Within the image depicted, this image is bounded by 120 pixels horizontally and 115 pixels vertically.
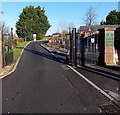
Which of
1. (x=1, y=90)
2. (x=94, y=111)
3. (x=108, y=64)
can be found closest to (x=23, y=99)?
(x=1, y=90)

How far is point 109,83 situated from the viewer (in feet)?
28.2

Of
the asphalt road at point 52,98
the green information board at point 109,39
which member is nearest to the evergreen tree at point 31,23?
the green information board at point 109,39

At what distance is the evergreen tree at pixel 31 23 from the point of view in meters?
76.4

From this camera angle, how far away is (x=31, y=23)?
254ft

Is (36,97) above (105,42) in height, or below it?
below

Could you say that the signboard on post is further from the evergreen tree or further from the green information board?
the evergreen tree

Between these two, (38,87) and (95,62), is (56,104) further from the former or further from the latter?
(95,62)

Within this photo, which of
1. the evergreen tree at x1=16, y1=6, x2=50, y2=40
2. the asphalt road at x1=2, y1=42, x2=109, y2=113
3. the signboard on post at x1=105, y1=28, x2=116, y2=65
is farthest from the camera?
the evergreen tree at x1=16, y1=6, x2=50, y2=40

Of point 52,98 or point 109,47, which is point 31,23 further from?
point 52,98

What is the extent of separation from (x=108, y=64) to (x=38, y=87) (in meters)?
6.86

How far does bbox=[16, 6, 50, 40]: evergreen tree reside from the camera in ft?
251

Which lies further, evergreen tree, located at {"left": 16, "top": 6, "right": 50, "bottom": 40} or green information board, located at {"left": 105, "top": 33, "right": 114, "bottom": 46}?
evergreen tree, located at {"left": 16, "top": 6, "right": 50, "bottom": 40}

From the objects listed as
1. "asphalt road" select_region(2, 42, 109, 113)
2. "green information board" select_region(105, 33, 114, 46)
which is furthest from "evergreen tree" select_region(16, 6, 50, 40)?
"asphalt road" select_region(2, 42, 109, 113)

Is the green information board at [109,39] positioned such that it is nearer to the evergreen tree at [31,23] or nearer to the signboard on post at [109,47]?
the signboard on post at [109,47]
